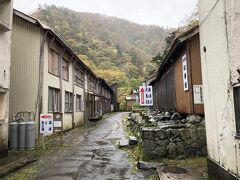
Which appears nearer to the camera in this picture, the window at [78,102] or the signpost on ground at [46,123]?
the signpost on ground at [46,123]

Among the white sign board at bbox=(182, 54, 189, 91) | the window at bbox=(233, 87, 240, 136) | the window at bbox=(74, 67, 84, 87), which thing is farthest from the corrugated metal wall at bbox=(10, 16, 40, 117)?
the window at bbox=(233, 87, 240, 136)

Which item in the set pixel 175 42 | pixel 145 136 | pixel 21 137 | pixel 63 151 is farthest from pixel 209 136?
pixel 21 137

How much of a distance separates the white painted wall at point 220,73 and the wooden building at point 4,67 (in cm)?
747

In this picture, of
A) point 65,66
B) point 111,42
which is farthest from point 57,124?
point 111,42

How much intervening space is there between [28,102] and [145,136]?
8460 millimetres

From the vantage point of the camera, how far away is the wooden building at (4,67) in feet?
33.8

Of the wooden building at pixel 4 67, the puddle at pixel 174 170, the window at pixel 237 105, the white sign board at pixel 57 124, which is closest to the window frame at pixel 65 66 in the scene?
the white sign board at pixel 57 124

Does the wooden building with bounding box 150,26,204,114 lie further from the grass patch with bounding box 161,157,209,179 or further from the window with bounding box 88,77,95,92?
the window with bounding box 88,77,95,92

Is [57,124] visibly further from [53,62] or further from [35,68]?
[53,62]

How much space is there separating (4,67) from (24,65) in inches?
199

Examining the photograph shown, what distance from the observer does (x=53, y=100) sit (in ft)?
59.8

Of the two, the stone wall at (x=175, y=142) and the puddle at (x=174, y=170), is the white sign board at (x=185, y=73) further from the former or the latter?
the puddle at (x=174, y=170)

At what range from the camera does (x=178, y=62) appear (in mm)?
12516

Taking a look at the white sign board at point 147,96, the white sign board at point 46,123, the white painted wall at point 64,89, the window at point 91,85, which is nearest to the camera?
the white sign board at point 46,123
